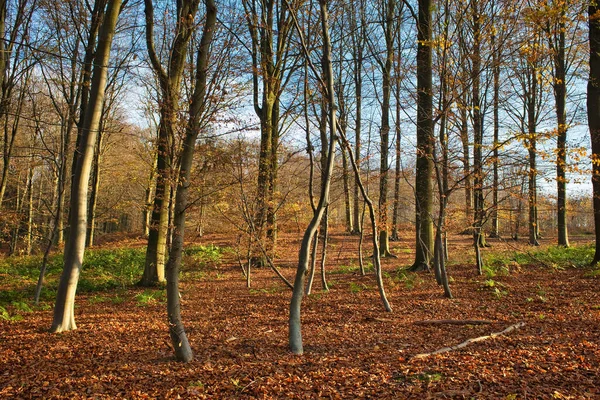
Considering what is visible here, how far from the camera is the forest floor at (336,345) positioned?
3412mm

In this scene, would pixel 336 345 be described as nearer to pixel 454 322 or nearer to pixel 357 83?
pixel 454 322

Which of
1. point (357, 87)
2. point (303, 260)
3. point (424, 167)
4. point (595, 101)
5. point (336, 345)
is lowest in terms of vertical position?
point (336, 345)

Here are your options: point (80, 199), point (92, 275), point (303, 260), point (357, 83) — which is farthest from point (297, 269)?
point (357, 83)

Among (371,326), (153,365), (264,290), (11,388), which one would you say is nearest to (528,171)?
(371,326)

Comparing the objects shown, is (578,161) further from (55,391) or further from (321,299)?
(55,391)

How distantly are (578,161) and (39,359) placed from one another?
10.5m

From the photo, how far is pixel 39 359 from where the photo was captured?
15.6ft

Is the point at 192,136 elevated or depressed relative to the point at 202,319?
elevated

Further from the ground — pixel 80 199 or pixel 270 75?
pixel 270 75

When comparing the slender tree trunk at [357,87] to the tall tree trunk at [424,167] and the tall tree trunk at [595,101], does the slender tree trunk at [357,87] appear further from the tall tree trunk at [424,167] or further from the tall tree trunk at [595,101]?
the tall tree trunk at [595,101]

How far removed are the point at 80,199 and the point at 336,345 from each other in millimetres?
4333

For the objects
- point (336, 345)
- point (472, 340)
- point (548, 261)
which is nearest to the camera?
point (472, 340)

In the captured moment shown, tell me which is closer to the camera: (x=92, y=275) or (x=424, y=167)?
(x=424, y=167)

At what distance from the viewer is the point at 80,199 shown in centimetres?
587
